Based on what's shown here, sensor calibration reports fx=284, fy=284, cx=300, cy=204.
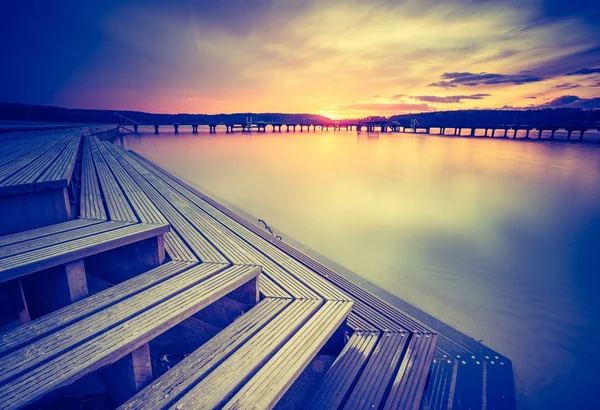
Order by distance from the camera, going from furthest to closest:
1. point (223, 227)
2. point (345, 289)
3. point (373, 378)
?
point (223, 227) < point (345, 289) < point (373, 378)

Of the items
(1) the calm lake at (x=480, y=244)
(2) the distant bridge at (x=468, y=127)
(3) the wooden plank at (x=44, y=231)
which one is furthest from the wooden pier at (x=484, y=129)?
(3) the wooden plank at (x=44, y=231)

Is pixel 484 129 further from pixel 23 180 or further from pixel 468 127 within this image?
pixel 23 180

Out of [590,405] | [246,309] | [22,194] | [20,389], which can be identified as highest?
[22,194]

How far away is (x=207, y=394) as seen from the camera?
7.30ft

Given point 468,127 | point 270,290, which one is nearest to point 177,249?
point 270,290

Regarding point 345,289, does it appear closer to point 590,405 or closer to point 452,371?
point 452,371

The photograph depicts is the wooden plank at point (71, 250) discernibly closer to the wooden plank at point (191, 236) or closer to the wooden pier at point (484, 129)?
the wooden plank at point (191, 236)

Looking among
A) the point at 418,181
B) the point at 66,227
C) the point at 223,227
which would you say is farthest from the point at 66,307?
the point at 418,181

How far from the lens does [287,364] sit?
2.54 m

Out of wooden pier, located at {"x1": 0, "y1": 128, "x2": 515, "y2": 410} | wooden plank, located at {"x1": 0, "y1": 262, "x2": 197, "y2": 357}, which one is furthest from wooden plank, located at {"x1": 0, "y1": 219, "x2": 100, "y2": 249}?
wooden plank, located at {"x1": 0, "y1": 262, "x2": 197, "y2": 357}

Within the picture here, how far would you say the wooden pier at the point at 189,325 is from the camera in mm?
2234

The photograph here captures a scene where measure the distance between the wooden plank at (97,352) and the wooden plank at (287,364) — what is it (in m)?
0.91

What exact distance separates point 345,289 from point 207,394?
122 inches

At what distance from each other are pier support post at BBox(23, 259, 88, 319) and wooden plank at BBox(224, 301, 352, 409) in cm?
205
